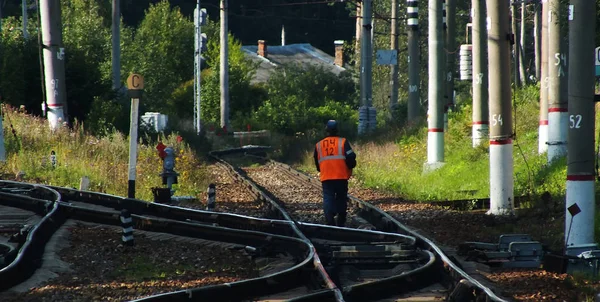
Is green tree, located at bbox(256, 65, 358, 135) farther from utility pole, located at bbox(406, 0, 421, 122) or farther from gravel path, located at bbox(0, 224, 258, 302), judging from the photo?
gravel path, located at bbox(0, 224, 258, 302)

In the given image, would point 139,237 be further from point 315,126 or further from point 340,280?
point 315,126

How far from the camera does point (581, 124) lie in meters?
12.3

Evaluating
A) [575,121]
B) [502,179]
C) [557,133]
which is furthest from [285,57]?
[575,121]

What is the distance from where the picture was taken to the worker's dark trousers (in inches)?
562

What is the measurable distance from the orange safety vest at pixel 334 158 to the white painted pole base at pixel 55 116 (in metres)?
15.4

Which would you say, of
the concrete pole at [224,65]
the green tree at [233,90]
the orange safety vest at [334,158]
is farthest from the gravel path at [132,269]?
the green tree at [233,90]

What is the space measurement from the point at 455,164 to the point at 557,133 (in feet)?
14.9

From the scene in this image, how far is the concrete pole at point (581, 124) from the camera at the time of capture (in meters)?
12.2

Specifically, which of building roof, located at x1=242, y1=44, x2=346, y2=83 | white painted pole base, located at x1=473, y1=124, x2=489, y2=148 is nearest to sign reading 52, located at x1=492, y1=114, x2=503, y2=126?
white painted pole base, located at x1=473, y1=124, x2=489, y2=148

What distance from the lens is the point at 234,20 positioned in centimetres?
10312

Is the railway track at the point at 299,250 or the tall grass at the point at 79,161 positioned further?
the tall grass at the point at 79,161

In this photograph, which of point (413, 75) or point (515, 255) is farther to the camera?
point (413, 75)

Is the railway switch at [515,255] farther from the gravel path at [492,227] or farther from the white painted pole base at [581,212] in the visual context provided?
the white painted pole base at [581,212]

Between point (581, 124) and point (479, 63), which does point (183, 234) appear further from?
point (479, 63)
